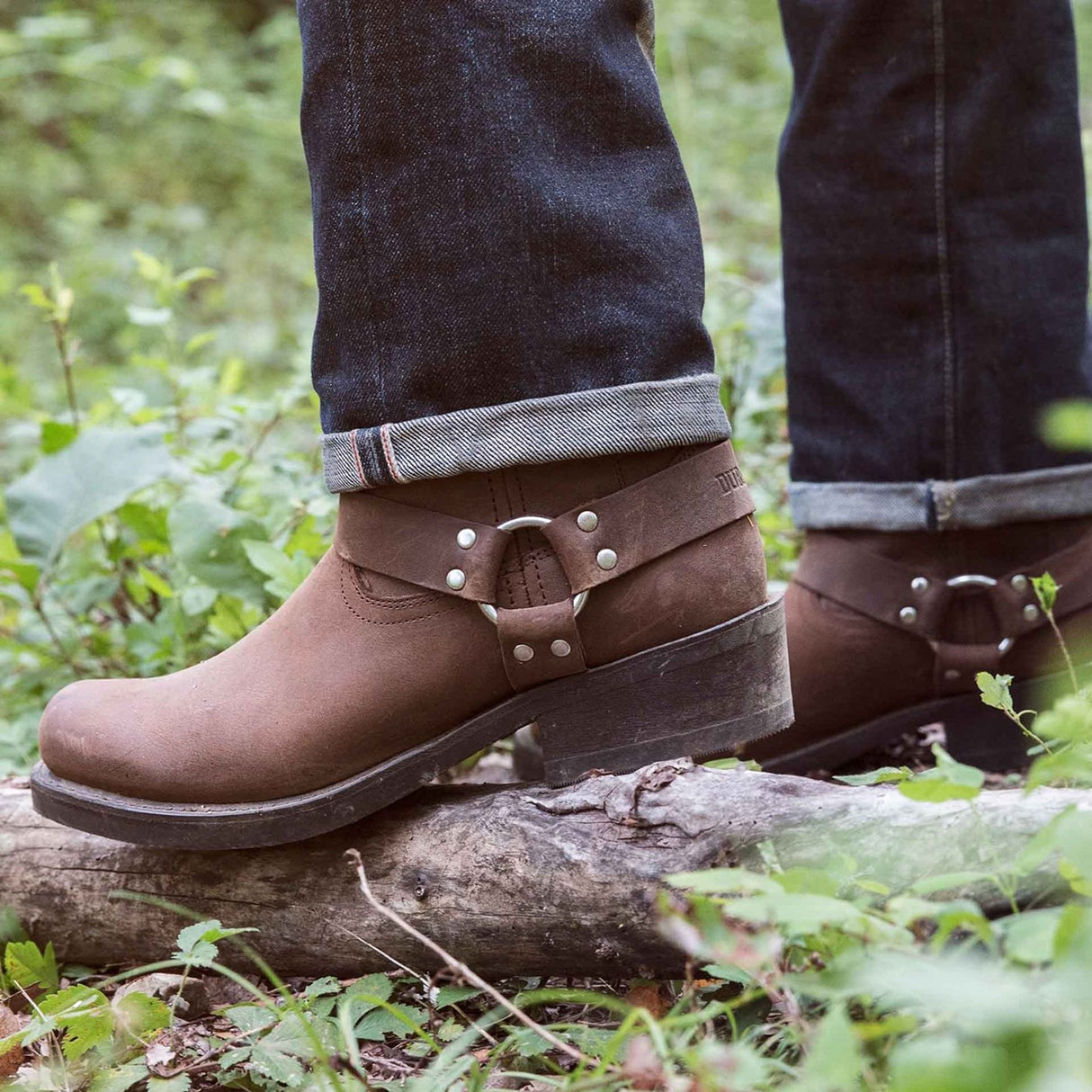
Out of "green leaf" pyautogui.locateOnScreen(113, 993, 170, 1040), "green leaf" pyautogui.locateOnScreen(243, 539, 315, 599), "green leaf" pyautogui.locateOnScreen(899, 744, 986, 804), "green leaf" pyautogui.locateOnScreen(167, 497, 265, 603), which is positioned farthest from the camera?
"green leaf" pyautogui.locateOnScreen(167, 497, 265, 603)

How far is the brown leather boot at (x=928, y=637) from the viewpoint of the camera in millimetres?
1382

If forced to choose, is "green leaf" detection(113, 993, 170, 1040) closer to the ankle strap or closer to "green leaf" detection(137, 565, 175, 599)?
the ankle strap

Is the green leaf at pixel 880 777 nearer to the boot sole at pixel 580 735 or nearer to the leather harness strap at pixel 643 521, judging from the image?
the boot sole at pixel 580 735

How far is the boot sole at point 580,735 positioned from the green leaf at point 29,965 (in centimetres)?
15

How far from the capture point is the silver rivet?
1061 millimetres

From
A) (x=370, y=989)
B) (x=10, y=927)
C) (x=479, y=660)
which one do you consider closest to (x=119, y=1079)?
(x=370, y=989)

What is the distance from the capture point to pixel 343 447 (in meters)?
1.06

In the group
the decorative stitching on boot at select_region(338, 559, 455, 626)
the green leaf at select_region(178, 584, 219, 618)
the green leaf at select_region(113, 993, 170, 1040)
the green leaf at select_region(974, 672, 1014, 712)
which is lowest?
the green leaf at select_region(113, 993, 170, 1040)

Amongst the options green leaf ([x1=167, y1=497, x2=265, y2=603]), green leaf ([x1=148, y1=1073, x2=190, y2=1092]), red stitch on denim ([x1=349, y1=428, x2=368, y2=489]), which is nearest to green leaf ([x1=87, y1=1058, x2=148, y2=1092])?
green leaf ([x1=148, y1=1073, x2=190, y2=1092])

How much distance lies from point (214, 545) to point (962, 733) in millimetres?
989

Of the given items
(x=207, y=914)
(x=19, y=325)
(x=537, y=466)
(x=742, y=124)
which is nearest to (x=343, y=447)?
(x=537, y=466)

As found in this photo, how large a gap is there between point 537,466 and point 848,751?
2.08 ft

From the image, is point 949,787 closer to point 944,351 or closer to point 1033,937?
point 1033,937

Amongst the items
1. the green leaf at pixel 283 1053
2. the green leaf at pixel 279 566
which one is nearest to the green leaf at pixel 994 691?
the green leaf at pixel 283 1053
